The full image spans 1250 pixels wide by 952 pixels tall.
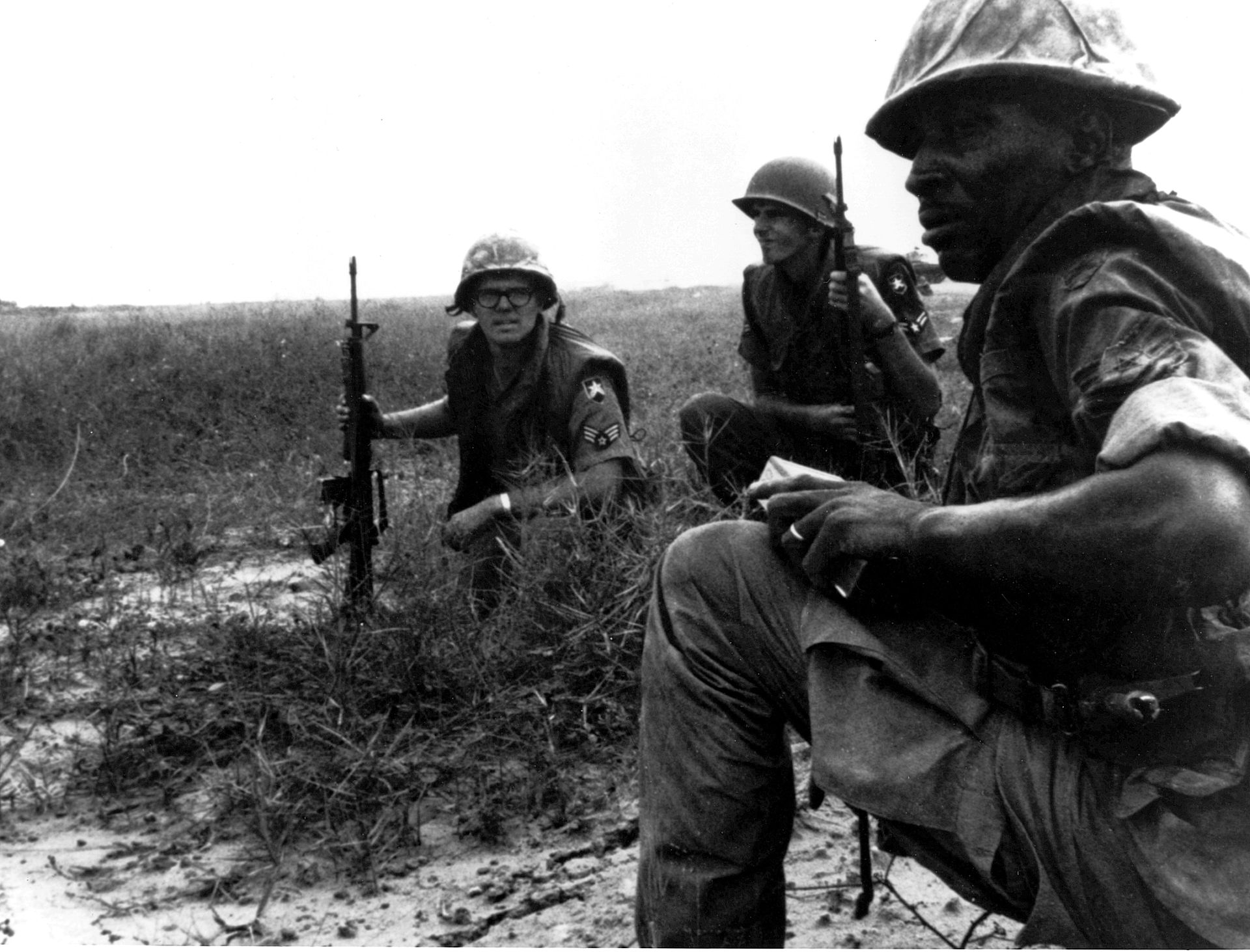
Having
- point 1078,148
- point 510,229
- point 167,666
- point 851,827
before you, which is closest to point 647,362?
point 510,229

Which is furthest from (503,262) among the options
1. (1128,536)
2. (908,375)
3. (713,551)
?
(1128,536)

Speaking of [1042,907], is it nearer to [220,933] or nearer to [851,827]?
[851,827]

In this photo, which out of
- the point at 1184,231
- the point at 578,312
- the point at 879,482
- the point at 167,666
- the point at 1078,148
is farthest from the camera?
the point at 578,312

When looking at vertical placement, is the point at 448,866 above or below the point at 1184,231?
below

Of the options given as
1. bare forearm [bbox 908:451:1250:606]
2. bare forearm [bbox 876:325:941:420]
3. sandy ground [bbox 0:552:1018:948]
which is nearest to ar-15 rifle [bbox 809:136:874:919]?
sandy ground [bbox 0:552:1018:948]

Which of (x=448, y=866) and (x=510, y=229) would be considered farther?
(x=510, y=229)

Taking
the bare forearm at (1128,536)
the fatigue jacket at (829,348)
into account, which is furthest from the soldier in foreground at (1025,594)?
the fatigue jacket at (829,348)

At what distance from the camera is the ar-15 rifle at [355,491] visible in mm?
4312

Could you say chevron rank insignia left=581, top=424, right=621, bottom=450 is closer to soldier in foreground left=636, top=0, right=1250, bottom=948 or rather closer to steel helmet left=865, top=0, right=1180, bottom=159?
soldier in foreground left=636, top=0, right=1250, bottom=948

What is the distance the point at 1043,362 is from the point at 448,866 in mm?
1954

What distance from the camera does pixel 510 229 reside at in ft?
16.6

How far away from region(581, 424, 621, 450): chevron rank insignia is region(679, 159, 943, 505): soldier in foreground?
0.62 meters

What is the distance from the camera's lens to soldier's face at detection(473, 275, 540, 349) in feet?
16.1

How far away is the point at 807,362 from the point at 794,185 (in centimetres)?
76
